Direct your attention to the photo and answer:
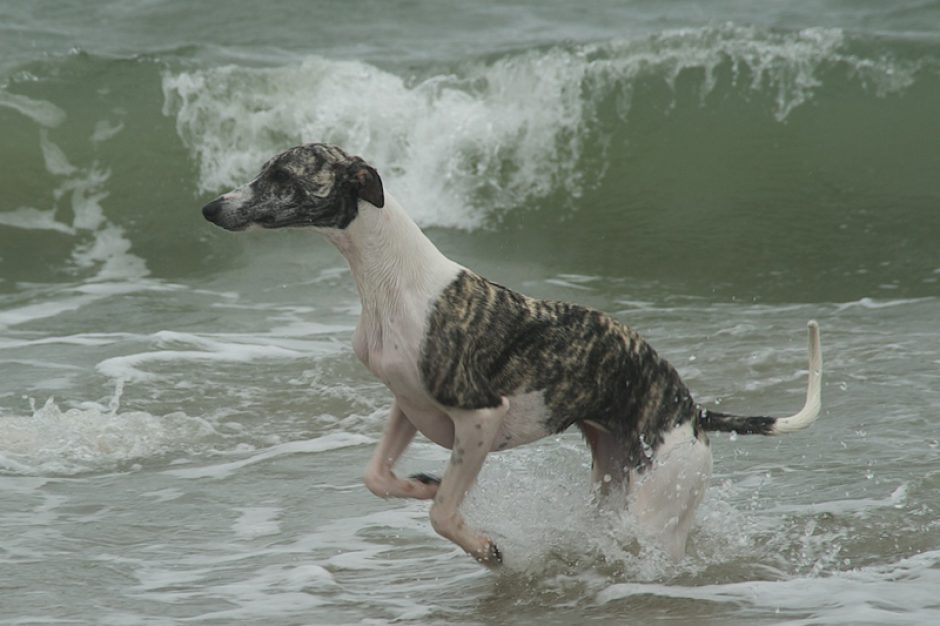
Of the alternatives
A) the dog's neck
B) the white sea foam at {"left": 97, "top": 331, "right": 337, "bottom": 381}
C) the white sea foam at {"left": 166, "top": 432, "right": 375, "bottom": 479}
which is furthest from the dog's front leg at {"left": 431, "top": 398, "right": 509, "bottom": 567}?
the white sea foam at {"left": 97, "top": 331, "right": 337, "bottom": 381}

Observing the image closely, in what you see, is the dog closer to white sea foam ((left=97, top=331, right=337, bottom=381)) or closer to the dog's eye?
the dog's eye

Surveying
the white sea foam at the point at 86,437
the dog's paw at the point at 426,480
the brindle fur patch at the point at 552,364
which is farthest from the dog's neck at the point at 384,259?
the white sea foam at the point at 86,437

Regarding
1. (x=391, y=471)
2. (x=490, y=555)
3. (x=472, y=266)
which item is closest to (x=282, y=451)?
(x=391, y=471)

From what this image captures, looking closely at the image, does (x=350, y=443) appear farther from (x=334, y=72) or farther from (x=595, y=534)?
(x=334, y=72)

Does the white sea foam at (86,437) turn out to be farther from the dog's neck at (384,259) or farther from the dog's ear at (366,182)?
the dog's ear at (366,182)

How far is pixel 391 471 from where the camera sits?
5.83 metres

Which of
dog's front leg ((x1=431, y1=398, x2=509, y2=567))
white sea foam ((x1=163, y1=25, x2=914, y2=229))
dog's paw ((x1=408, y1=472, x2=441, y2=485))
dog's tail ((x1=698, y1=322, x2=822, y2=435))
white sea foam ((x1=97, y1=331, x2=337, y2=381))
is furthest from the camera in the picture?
white sea foam ((x1=163, y1=25, x2=914, y2=229))

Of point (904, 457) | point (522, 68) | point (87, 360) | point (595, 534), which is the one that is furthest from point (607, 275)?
point (595, 534)

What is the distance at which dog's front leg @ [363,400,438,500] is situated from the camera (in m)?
5.79

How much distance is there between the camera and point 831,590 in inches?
225

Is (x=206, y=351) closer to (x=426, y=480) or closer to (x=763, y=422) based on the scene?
(x=426, y=480)

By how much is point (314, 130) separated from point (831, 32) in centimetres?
569

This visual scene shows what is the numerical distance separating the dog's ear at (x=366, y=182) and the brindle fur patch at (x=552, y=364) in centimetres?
44

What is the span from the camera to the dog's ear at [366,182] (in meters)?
5.41
